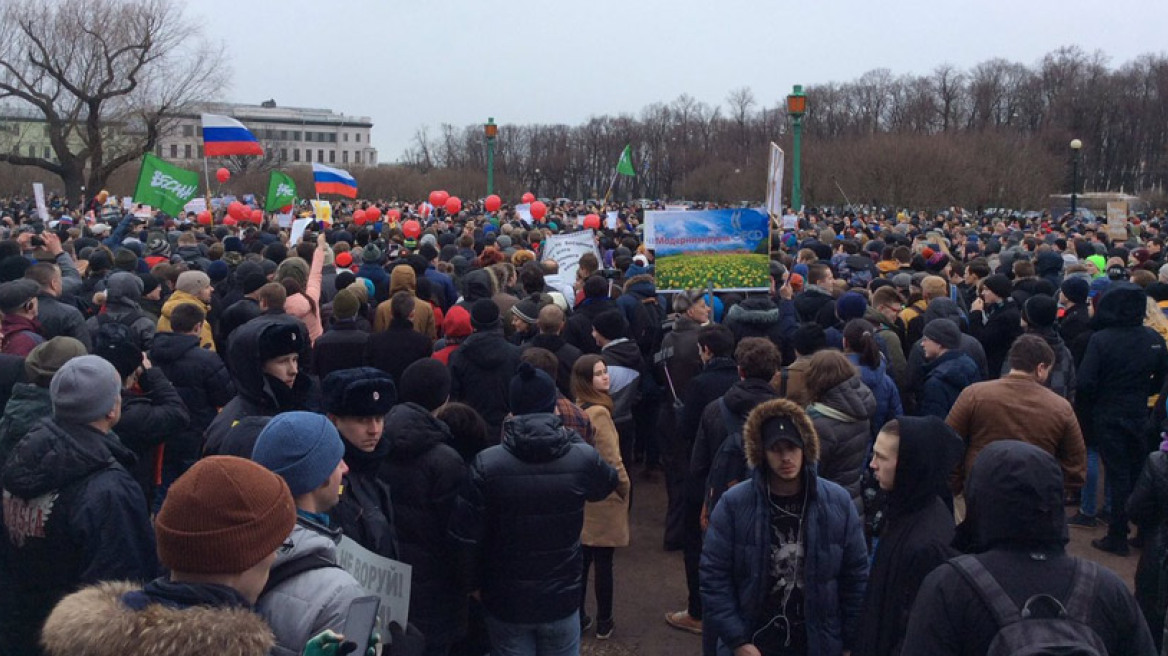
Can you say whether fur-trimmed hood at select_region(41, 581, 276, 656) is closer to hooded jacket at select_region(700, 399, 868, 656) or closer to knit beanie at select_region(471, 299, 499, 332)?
hooded jacket at select_region(700, 399, 868, 656)

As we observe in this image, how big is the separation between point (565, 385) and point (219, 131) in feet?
39.4

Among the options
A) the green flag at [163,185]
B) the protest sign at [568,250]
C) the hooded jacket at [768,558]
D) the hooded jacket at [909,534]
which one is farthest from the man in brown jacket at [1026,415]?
the green flag at [163,185]

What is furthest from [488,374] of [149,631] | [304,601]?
[149,631]

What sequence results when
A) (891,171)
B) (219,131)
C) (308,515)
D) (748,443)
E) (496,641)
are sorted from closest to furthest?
(308,515) < (748,443) < (496,641) < (219,131) < (891,171)

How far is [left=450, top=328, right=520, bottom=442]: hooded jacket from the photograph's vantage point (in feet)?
20.7

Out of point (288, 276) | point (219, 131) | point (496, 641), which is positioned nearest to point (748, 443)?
point (496, 641)

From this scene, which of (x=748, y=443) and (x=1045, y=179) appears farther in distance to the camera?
(x=1045, y=179)

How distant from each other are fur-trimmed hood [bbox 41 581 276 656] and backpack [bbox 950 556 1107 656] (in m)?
1.78

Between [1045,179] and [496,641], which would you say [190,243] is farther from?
[1045,179]

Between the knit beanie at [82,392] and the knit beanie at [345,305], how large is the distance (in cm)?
346

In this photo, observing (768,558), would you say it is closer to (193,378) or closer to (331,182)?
(193,378)

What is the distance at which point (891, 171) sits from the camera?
42.1 meters

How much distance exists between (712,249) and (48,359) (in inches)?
217

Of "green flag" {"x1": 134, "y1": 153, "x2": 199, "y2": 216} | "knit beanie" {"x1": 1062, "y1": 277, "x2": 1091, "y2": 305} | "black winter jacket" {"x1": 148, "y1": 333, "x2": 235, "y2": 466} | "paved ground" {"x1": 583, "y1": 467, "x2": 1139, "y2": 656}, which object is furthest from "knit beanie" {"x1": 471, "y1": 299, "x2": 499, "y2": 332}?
"green flag" {"x1": 134, "y1": 153, "x2": 199, "y2": 216}
